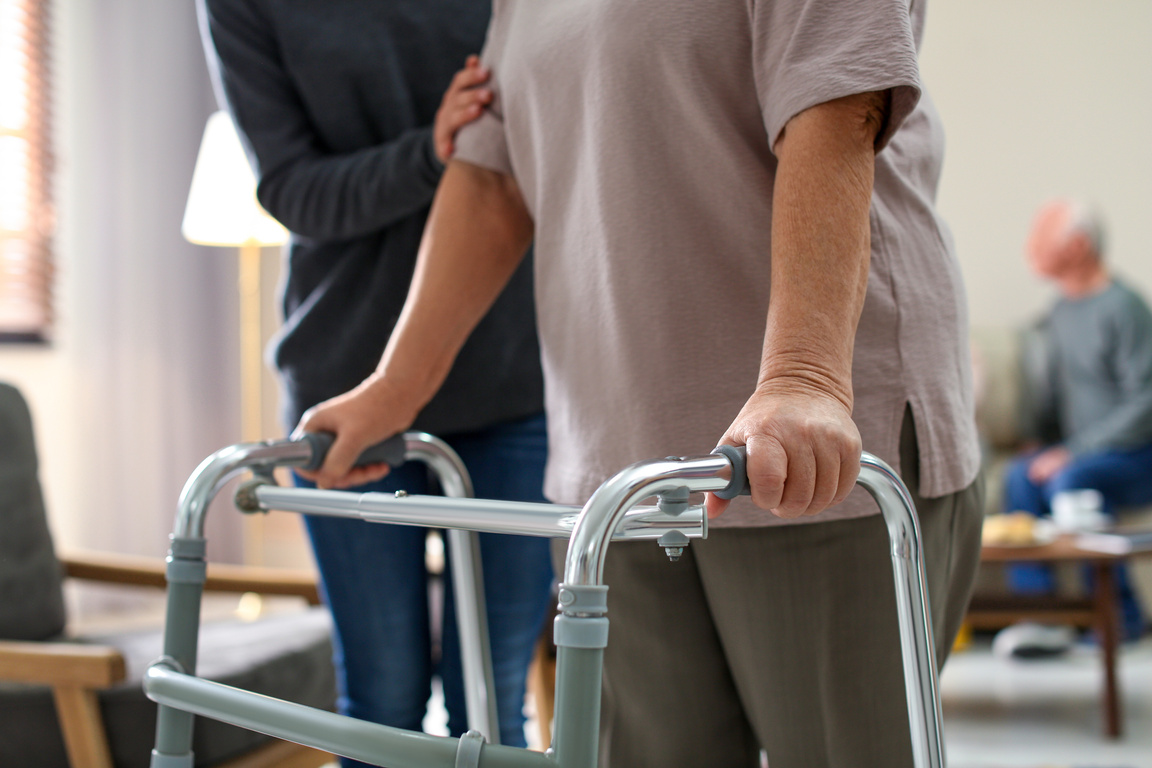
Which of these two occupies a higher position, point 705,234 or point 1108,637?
point 705,234

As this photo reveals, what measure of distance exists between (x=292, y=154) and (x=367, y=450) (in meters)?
0.45

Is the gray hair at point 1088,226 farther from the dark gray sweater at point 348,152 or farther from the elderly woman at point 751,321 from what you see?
the elderly woman at point 751,321

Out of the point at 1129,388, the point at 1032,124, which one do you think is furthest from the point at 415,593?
the point at 1032,124

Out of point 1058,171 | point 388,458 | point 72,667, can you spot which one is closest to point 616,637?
point 388,458

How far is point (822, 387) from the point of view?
1.78 ft

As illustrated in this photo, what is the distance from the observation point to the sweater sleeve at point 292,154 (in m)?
1.03

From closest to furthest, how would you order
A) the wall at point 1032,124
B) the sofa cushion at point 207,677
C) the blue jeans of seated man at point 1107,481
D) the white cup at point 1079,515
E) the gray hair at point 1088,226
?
the sofa cushion at point 207,677
the white cup at point 1079,515
the blue jeans of seated man at point 1107,481
the gray hair at point 1088,226
the wall at point 1032,124

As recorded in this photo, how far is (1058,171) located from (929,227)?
383 cm

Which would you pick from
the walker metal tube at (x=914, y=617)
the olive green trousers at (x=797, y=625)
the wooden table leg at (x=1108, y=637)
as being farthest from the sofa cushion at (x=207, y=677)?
the wooden table leg at (x=1108, y=637)

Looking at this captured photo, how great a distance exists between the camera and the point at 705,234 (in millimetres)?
689

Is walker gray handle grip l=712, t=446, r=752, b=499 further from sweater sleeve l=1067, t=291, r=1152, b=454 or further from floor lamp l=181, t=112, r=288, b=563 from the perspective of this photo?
sweater sleeve l=1067, t=291, r=1152, b=454

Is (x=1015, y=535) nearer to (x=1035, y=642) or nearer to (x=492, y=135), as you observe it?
(x=1035, y=642)

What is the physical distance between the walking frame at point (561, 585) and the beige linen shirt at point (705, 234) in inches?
4.4

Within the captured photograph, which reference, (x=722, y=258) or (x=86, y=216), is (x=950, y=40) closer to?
(x=86, y=216)
